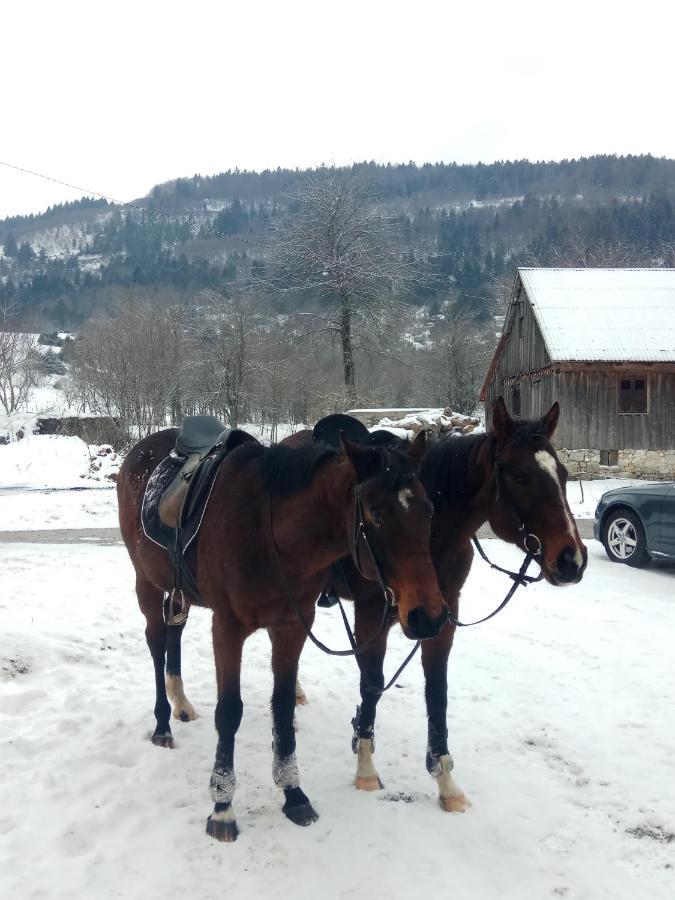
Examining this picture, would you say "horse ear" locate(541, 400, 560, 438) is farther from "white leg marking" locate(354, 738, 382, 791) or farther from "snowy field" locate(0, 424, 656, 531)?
"snowy field" locate(0, 424, 656, 531)

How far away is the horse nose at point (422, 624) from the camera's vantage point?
7.97 feet

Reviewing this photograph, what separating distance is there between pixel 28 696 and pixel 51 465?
17.0 metres

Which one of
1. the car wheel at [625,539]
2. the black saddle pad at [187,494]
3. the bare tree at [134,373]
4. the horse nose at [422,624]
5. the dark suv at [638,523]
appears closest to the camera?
the horse nose at [422,624]

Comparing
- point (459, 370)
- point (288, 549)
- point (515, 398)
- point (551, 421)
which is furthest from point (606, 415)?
point (459, 370)

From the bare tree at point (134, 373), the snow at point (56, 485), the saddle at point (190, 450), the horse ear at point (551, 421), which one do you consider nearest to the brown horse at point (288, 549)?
the saddle at point (190, 450)

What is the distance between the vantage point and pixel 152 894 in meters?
2.57

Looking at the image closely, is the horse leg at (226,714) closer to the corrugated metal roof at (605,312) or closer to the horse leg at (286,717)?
the horse leg at (286,717)

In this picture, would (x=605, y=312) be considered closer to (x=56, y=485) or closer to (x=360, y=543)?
(x=56, y=485)

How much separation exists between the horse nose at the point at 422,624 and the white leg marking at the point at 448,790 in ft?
4.09

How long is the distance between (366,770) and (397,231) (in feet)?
99.1

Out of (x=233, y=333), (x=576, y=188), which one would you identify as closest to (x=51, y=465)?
(x=233, y=333)

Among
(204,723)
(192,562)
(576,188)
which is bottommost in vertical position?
(204,723)

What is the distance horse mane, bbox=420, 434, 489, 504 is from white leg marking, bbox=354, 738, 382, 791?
4.62 ft

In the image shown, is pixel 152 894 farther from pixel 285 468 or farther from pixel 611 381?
pixel 611 381
